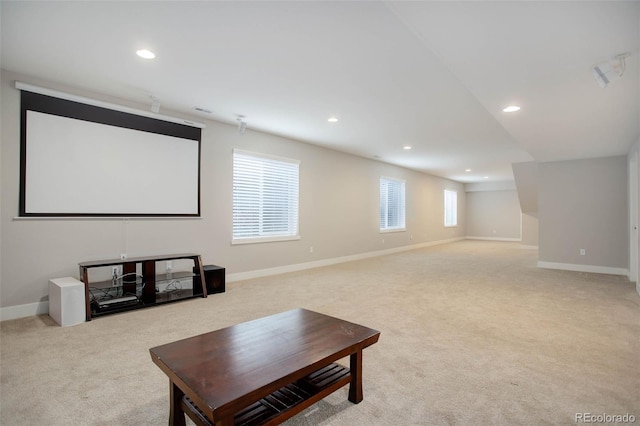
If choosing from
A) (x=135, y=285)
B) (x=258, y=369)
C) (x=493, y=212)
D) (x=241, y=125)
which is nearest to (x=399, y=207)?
(x=241, y=125)

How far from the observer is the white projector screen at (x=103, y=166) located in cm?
356

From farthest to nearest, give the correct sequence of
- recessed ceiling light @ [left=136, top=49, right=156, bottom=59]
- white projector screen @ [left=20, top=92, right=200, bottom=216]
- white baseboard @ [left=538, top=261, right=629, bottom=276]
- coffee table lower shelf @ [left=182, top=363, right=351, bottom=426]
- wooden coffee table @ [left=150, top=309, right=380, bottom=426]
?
1. white baseboard @ [left=538, top=261, right=629, bottom=276]
2. white projector screen @ [left=20, top=92, right=200, bottom=216]
3. recessed ceiling light @ [left=136, top=49, right=156, bottom=59]
4. coffee table lower shelf @ [left=182, top=363, right=351, bottom=426]
5. wooden coffee table @ [left=150, top=309, right=380, bottom=426]

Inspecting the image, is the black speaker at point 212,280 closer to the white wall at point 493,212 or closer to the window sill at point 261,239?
the window sill at point 261,239

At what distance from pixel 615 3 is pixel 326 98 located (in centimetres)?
271

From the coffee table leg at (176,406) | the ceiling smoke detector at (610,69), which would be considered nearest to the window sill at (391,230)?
the ceiling smoke detector at (610,69)

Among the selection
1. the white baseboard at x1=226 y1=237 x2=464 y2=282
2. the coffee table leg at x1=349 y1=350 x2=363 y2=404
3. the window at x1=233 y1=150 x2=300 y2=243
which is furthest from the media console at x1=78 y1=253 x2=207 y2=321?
the coffee table leg at x1=349 y1=350 x2=363 y2=404

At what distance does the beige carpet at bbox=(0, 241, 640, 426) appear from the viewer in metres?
1.85

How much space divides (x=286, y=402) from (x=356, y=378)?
47cm

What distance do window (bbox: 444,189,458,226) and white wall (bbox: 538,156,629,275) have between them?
560 cm

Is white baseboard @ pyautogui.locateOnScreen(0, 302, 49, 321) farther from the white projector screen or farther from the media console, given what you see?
the white projector screen

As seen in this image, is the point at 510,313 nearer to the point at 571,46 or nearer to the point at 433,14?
the point at 571,46

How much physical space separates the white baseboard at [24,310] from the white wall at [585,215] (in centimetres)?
846

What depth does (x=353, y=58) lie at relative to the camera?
2.99 m

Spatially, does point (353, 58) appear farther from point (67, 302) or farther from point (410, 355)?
point (67, 302)
